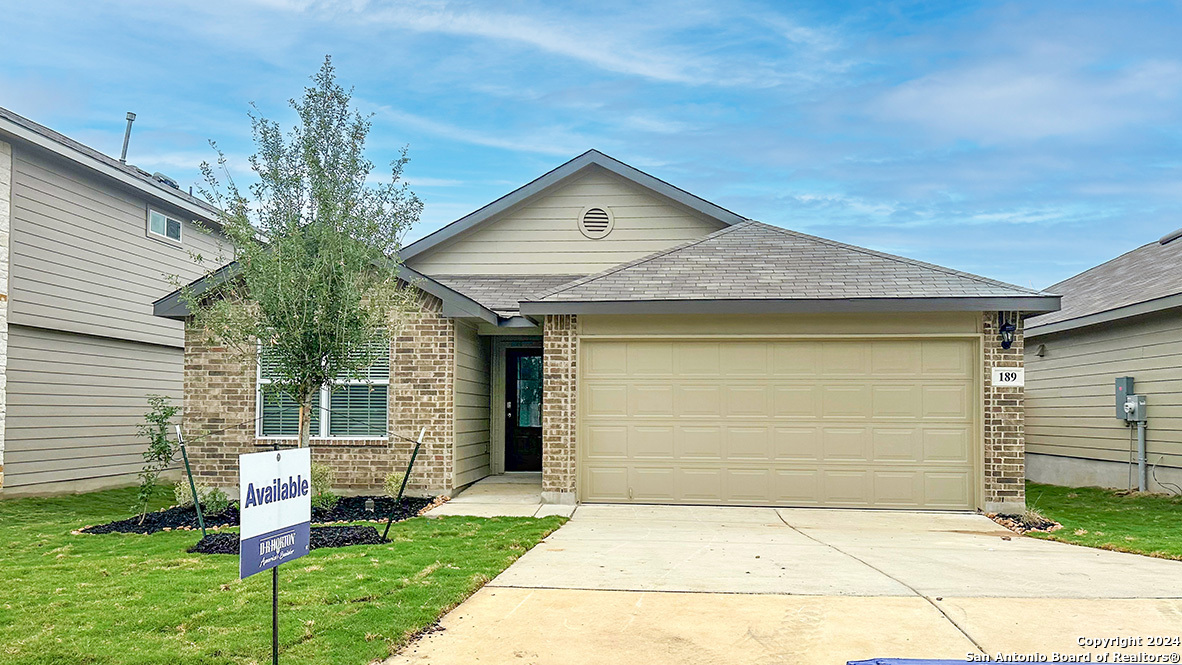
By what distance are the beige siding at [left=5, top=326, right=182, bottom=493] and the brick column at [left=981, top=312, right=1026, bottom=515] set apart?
13.5m

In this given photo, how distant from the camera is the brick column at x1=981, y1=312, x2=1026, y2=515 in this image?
37.6 ft

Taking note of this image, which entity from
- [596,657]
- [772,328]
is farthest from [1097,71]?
[596,657]

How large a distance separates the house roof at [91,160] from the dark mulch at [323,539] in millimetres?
4171

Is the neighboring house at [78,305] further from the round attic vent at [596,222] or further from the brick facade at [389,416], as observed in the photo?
the round attic vent at [596,222]

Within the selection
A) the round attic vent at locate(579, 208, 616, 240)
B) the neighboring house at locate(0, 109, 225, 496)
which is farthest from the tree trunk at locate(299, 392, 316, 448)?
the round attic vent at locate(579, 208, 616, 240)

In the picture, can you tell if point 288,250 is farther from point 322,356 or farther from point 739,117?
point 739,117

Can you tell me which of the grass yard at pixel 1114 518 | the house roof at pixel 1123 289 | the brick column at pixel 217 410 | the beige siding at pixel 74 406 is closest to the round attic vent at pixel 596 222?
the brick column at pixel 217 410

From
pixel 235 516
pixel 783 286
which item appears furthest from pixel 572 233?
pixel 235 516

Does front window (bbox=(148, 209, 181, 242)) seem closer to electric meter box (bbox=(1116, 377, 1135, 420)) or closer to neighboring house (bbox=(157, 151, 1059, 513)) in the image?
neighboring house (bbox=(157, 151, 1059, 513))

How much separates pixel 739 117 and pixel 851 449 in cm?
1542

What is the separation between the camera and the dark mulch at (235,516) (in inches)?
409

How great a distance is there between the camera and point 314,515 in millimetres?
11141

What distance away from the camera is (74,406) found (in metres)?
14.8

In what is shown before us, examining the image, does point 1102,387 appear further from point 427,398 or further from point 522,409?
point 427,398
